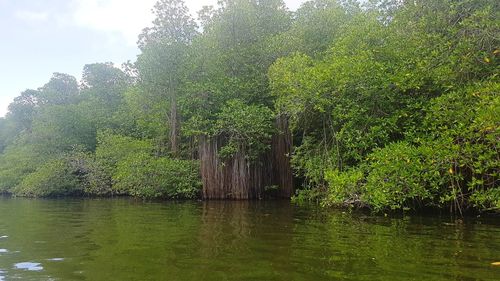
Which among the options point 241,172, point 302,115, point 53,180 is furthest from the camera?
point 53,180

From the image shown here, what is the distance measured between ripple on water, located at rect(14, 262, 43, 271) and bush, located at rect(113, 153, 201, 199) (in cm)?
1298

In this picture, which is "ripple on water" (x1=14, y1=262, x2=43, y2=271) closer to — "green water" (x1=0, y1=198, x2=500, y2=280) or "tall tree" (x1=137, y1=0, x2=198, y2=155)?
"green water" (x1=0, y1=198, x2=500, y2=280)

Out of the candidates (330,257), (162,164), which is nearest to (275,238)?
(330,257)

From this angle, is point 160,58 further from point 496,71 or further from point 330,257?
point 330,257

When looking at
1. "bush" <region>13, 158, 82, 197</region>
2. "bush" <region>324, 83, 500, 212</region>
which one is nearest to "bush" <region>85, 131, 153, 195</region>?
"bush" <region>13, 158, 82, 197</region>

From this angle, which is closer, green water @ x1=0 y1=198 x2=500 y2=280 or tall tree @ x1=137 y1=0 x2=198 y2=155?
green water @ x1=0 y1=198 x2=500 y2=280

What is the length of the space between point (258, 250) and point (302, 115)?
931 cm

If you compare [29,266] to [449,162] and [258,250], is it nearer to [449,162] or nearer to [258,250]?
[258,250]

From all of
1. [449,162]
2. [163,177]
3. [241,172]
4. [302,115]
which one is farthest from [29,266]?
[163,177]

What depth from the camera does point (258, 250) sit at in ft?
17.8

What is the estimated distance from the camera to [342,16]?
725 inches

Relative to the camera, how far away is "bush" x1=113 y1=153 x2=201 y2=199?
59.7ft

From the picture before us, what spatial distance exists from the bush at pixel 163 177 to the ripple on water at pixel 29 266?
42.6 ft

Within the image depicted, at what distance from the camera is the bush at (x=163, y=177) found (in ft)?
59.7
